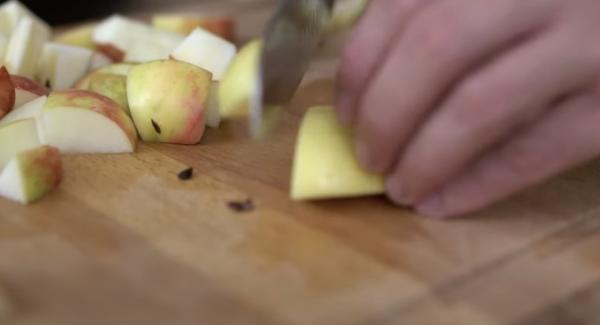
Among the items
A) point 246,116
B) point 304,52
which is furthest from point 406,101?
point 246,116

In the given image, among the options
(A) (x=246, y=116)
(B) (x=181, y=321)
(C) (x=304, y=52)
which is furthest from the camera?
(A) (x=246, y=116)

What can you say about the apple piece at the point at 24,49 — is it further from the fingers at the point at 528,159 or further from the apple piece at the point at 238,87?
the fingers at the point at 528,159

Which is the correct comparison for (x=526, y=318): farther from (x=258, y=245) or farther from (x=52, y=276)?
(x=52, y=276)

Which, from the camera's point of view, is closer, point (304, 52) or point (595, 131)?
point (595, 131)

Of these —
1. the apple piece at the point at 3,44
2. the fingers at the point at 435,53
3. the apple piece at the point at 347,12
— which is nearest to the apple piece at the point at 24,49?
the apple piece at the point at 3,44

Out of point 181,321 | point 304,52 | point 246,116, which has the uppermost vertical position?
point 304,52

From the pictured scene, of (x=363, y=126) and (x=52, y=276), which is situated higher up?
(x=363, y=126)

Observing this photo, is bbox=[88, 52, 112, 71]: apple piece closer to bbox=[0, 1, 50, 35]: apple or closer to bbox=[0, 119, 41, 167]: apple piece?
bbox=[0, 1, 50, 35]: apple
